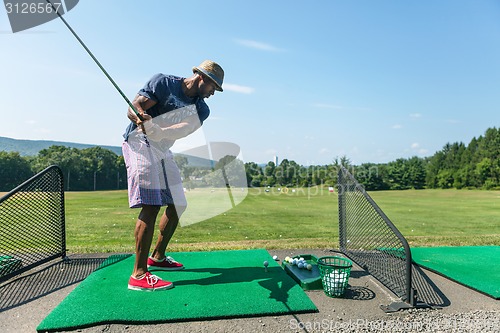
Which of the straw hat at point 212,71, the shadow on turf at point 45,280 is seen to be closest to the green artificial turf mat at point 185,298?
the shadow on turf at point 45,280

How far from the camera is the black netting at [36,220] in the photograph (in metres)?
4.57

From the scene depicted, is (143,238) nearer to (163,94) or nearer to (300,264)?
(163,94)

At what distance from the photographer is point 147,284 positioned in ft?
12.4

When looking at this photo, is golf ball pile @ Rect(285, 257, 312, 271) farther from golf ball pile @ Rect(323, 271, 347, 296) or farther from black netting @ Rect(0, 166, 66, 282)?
black netting @ Rect(0, 166, 66, 282)

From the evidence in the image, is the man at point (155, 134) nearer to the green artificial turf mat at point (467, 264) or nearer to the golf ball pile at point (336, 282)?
the golf ball pile at point (336, 282)

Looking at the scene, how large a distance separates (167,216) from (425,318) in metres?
3.00

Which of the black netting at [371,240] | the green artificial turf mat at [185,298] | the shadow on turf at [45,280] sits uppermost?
the black netting at [371,240]

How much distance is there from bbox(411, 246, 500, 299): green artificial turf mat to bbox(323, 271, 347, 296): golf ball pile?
1565 mm

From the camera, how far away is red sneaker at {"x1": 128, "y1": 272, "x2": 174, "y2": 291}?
149 inches

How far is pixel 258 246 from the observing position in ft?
21.7

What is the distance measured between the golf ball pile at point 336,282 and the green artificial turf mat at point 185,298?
30cm

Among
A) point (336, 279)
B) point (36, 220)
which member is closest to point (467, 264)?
point (336, 279)

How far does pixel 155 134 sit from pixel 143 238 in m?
1.12

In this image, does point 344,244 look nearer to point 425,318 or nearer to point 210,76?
point 425,318
